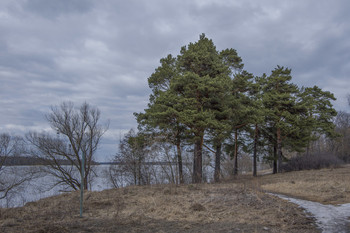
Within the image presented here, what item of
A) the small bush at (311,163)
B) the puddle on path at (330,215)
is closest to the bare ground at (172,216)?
the puddle on path at (330,215)

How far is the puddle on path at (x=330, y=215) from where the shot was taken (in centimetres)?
529

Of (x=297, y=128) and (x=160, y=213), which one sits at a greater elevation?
(x=297, y=128)

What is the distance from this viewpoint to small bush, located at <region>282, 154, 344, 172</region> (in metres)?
23.6

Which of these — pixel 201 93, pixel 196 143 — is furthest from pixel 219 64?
pixel 196 143

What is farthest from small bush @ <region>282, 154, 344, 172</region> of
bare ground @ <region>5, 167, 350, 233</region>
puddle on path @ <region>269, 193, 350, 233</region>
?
puddle on path @ <region>269, 193, 350, 233</region>

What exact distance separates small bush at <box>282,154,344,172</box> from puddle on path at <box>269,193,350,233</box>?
702 inches

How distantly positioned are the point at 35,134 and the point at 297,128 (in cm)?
2292

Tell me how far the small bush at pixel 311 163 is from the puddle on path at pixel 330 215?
702 inches

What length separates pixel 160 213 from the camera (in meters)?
6.54

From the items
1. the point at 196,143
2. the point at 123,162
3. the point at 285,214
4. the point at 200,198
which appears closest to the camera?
the point at 285,214

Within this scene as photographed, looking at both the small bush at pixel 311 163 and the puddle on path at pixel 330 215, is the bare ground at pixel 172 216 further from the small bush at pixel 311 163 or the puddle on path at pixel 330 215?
the small bush at pixel 311 163

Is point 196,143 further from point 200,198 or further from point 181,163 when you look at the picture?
point 200,198

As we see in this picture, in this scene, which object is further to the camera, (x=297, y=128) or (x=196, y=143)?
(x=297, y=128)

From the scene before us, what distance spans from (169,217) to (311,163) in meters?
21.9
